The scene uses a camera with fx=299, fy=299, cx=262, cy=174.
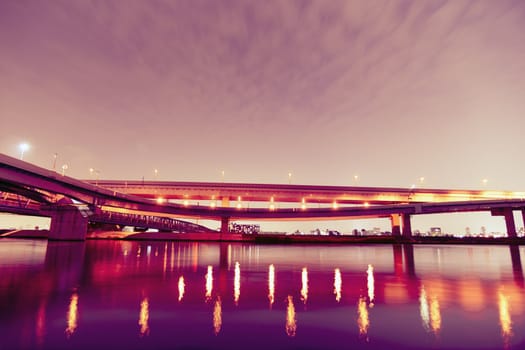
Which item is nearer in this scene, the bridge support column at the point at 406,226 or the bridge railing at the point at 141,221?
the bridge support column at the point at 406,226

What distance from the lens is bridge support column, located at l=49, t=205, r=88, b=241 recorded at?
59000mm

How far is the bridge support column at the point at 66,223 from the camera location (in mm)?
59000

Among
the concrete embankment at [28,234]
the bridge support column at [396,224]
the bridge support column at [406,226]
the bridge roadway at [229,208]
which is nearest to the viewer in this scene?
the bridge roadway at [229,208]

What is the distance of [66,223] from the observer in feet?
195

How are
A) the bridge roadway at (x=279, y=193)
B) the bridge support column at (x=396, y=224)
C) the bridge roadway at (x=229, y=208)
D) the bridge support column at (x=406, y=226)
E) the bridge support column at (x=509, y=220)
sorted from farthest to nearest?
the bridge roadway at (x=279, y=193), the bridge support column at (x=396, y=224), the bridge support column at (x=406, y=226), the bridge support column at (x=509, y=220), the bridge roadway at (x=229, y=208)

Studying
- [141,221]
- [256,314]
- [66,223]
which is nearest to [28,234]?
[141,221]

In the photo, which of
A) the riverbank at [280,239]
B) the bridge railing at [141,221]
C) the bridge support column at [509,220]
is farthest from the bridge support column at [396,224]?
the bridge railing at [141,221]

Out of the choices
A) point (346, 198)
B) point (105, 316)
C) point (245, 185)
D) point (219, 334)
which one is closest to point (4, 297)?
point (105, 316)

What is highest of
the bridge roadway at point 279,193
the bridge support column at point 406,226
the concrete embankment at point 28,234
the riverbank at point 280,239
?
the bridge roadway at point 279,193

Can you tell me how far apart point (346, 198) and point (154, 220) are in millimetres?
72852

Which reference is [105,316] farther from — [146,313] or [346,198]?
[346,198]

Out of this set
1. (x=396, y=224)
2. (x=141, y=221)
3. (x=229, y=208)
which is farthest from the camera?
(x=141, y=221)

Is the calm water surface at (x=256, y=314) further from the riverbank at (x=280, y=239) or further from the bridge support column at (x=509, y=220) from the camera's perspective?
the bridge support column at (x=509, y=220)

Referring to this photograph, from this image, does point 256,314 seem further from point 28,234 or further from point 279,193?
point 28,234
